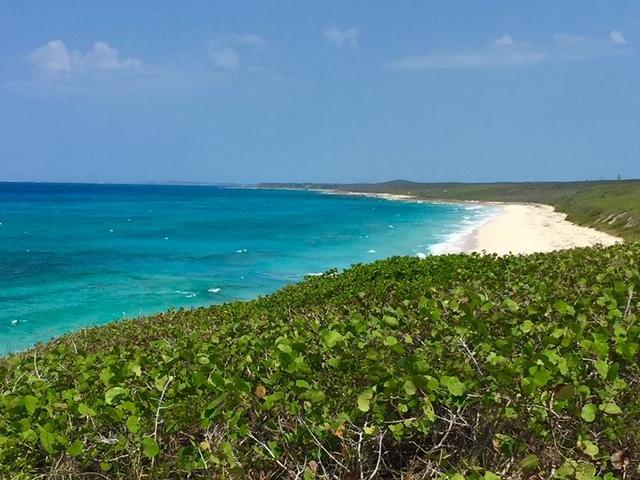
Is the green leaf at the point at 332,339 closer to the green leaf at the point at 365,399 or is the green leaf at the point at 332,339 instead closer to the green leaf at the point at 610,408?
the green leaf at the point at 365,399

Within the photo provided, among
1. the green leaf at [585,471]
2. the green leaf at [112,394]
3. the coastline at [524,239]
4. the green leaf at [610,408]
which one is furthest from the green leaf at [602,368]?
the coastline at [524,239]

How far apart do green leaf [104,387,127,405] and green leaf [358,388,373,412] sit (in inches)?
66.4

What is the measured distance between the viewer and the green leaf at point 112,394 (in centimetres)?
389

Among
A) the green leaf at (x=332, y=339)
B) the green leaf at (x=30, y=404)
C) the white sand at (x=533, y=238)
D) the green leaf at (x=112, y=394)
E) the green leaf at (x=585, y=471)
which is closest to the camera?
the green leaf at (x=585, y=471)

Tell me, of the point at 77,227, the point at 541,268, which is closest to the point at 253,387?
the point at 541,268

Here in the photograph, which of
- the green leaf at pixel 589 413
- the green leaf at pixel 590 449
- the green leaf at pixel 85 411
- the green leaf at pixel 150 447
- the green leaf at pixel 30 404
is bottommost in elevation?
the green leaf at pixel 30 404

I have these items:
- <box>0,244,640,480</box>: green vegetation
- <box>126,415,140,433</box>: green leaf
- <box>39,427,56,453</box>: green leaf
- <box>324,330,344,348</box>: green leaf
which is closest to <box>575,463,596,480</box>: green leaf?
<box>0,244,640,480</box>: green vegetation

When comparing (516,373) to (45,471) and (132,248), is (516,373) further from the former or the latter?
(132,248)

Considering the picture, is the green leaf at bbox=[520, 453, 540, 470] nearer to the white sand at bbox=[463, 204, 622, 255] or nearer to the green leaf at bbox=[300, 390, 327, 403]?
the green leaf at bbox=[300, 390, 327, 403]

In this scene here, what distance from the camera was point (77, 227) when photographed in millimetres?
74062

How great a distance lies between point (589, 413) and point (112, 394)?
297 centimetres

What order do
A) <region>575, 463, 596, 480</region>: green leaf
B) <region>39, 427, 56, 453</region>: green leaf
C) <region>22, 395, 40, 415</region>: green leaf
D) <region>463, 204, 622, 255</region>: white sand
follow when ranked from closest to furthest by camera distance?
<region>575, 463, 596, 480</region>: green leaf
<region>39, 427, 56, 453</region>: green leaf
<region>22, 395, 40, 415</region>: green leaf
<region>463, 204, 622, 255</region>: white sand

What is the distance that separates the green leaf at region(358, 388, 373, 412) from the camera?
331 centimetres

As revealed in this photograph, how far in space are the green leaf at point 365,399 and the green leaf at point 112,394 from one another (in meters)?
1.69
